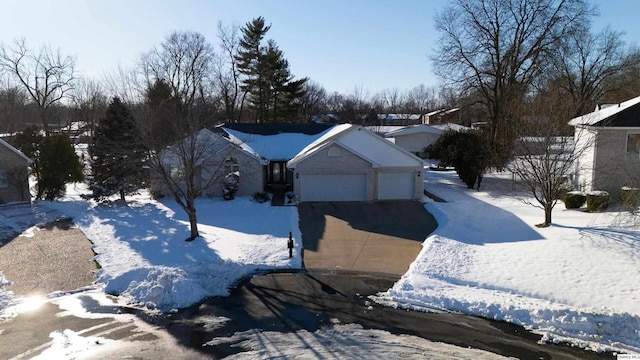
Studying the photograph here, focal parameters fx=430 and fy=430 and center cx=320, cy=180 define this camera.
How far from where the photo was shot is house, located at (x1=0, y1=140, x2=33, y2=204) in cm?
2659

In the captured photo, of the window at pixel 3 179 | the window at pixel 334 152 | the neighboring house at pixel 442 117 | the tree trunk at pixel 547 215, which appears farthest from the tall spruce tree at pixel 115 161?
the neighboring house at pixel 442 117

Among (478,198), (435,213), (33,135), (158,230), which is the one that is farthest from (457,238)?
(33,135)

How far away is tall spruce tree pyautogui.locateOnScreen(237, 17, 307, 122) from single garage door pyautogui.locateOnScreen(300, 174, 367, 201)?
26.2 meters

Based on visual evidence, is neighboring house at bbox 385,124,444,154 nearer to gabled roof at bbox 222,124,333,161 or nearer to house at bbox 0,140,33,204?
gabled roof at bbox 222,124,333,161

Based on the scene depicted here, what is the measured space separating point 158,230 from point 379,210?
1148 cm

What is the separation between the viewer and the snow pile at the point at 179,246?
43.7 feet

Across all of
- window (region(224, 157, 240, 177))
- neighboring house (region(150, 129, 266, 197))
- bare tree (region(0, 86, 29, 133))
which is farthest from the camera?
bare tree (region(0, 86, 29, 133))

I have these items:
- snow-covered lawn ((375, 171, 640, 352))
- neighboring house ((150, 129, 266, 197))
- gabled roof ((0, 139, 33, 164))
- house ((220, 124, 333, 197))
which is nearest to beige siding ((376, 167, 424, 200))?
snow-covered lawn ((375, 171, 640, 352))

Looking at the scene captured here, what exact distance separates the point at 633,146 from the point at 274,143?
21349 mm

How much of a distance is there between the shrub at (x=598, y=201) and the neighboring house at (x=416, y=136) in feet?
83.8

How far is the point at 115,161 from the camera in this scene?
26.1m

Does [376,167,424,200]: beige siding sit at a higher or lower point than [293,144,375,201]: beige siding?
lower

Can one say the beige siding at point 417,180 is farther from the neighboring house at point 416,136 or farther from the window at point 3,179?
the window at point 3,179

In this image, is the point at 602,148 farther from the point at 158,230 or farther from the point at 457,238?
the point at 158,230
